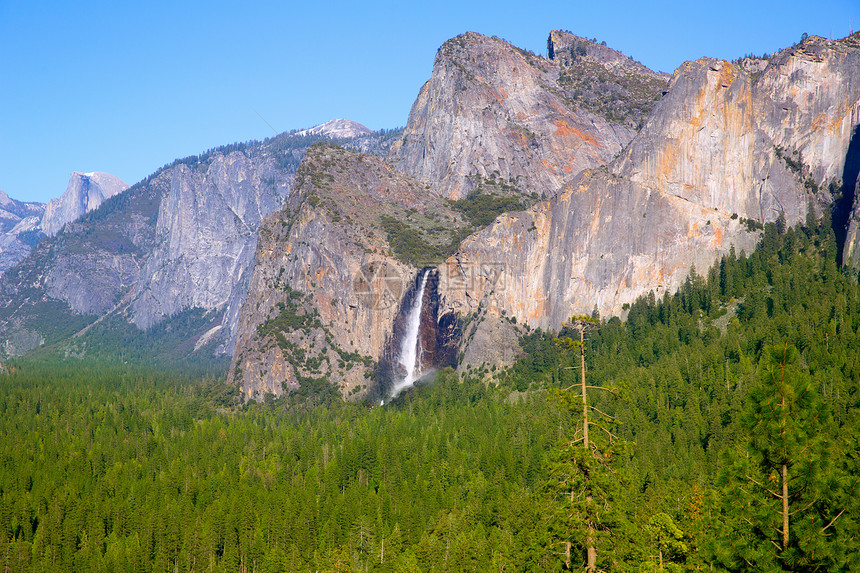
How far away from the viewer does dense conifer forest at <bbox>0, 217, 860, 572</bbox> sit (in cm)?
4034

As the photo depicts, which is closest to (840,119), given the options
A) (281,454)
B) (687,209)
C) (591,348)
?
(687,209)

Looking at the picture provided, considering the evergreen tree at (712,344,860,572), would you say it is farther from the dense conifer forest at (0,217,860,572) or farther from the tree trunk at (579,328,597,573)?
the tree trunk at (579,328,597,573)

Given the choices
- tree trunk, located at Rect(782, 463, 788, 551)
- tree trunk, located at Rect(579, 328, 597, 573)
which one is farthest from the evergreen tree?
tree trunk, located at Rect(579, 328, 597, 573)

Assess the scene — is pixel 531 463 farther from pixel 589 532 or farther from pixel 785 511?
pixel 785 511

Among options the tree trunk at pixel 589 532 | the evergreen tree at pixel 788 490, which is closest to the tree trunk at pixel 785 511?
the evergreen tree at pixel 788 490

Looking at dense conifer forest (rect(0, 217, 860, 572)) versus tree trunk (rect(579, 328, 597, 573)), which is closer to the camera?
dense conifer forest (rect(0, 217, 860, 572))

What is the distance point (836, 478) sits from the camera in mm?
39000

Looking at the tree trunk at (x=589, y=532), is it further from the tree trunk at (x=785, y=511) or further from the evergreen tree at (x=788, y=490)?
the tree trunk at (x=785, y=511)

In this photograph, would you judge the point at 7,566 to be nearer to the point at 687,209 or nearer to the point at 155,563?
the point at 155,563

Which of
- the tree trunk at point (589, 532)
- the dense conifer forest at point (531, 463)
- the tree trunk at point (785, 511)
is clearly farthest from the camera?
the tree trunk at point (589, 532)

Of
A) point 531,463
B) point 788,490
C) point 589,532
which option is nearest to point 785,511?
point 788,490

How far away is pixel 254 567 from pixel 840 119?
161 m

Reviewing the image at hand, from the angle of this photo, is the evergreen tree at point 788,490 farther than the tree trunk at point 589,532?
No

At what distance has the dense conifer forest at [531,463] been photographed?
40344 mm
